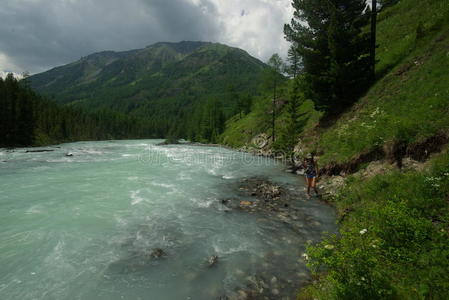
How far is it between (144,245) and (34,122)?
271ft

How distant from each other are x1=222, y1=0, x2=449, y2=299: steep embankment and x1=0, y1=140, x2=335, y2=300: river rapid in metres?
1.50

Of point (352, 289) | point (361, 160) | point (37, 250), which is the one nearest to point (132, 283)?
point (37, 250)

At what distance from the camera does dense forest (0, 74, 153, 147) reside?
2263 inches

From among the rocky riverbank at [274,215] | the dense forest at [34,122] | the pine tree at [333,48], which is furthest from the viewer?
the dense forest at [34,122]

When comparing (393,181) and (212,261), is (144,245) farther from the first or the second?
(393,181)

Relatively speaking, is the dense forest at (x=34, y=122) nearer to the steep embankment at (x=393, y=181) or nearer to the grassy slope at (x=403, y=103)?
the steep embankment at (x=393, y=181)


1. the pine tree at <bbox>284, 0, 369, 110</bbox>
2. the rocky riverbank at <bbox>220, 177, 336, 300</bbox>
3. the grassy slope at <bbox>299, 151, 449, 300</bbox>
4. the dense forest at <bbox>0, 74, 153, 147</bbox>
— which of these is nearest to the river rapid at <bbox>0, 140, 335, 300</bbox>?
the rocky riverbank at <bbox>220, 177, 336, 300</bbox>

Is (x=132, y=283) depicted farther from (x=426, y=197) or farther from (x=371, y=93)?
(x=371, y=93)

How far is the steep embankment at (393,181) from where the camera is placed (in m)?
4.69

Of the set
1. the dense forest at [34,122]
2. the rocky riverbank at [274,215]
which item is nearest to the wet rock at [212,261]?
the rocky riverbank at [274,215]

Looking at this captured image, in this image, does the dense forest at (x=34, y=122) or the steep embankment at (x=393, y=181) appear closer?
the steep embankment at (x=393, y=181)

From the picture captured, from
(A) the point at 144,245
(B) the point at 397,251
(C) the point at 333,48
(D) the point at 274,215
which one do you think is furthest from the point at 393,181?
(C) the point at 333,48

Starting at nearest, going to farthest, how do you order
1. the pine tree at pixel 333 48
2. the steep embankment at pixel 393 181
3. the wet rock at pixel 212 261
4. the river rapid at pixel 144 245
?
the steep embankment at pixel 393 181, the river rapid at pixel 144 245, the wet rock at pixel 212 261, the pine tree at pixel 333 48

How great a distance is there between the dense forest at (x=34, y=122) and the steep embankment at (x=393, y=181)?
72.8 m
